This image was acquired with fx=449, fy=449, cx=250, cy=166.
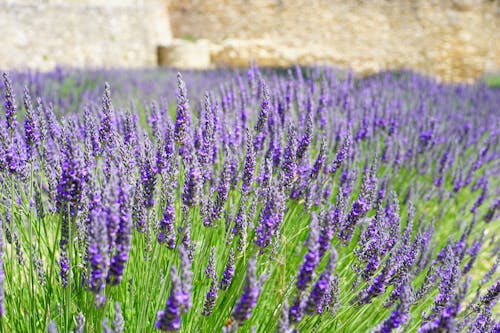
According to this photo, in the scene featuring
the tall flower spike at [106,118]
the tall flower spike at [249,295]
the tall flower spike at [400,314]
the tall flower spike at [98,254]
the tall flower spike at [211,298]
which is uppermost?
the tall flower spike at [106,118]

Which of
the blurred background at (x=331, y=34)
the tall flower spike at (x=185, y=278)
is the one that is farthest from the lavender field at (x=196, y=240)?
the blurred background at (x=331, y=34)

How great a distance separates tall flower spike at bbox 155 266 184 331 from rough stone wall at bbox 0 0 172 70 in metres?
8.39

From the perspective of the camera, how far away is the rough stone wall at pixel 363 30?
13.6 meters

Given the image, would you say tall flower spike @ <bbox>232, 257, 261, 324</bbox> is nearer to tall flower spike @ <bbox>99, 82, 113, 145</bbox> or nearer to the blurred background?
tall flower spike @ <bbox>99, 82, 113, 145</bbox>

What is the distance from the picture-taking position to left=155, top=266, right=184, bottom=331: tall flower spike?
954 mm

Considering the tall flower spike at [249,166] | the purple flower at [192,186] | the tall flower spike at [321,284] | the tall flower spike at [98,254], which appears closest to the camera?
the tall flower spike at [98,254]

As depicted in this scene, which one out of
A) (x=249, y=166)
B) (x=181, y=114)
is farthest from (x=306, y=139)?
(x=181, y=114)

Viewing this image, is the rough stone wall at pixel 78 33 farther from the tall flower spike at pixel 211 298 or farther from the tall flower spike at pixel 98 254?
the tall flower spike at pixel 98 254

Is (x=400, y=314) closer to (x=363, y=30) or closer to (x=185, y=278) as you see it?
(x=185, y=278)

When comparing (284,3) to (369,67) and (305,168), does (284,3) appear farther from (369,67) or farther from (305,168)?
(305,168)

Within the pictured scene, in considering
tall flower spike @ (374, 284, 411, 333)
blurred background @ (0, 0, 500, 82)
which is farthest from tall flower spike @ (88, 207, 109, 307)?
blurred background @ (0, 0, 500, 82)

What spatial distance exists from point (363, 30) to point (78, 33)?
341 inches

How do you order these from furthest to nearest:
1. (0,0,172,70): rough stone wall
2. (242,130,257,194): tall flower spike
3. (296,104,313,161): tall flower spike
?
1. (0,0,172,70): rough stone wall
2. (296,104,313,161): tall flower spike
3. (242,130,257,194): tall flower spike

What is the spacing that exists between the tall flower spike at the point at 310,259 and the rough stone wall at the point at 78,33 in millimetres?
8400
